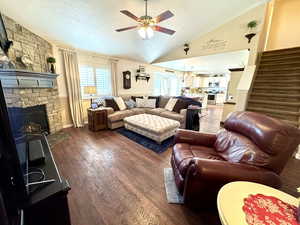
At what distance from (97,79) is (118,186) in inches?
148

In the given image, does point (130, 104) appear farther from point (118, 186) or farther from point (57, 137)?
point (118, 186)

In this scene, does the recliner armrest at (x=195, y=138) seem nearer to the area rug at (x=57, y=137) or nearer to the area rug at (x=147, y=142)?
the area rug at (x=147, y=142)

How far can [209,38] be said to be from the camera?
13.7 ft

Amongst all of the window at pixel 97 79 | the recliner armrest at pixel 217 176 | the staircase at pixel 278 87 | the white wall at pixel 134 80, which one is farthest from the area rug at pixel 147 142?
the staircase at pixel 278 87

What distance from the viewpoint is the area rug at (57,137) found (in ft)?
9.34

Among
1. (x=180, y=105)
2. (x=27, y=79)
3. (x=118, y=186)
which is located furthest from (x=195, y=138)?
(x=27, y=79)

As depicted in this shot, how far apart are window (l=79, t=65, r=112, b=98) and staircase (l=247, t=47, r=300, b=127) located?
14.7 ft

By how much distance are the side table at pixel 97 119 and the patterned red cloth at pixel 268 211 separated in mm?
3444

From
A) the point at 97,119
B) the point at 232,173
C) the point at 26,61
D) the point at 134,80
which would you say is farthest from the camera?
the point at 134,80

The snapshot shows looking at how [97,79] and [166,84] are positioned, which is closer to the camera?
[97,79]

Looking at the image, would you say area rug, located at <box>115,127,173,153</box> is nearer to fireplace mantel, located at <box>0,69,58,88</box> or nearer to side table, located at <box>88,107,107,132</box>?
side table, located at <box>88,107,107,132</box>

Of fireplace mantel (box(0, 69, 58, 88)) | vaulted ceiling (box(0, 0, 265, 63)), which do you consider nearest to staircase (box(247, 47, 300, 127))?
vaulted ceiling (box(0, 0, 265, 63))

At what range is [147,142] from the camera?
2.94m

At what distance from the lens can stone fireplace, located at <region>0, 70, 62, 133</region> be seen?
7.68 feet
